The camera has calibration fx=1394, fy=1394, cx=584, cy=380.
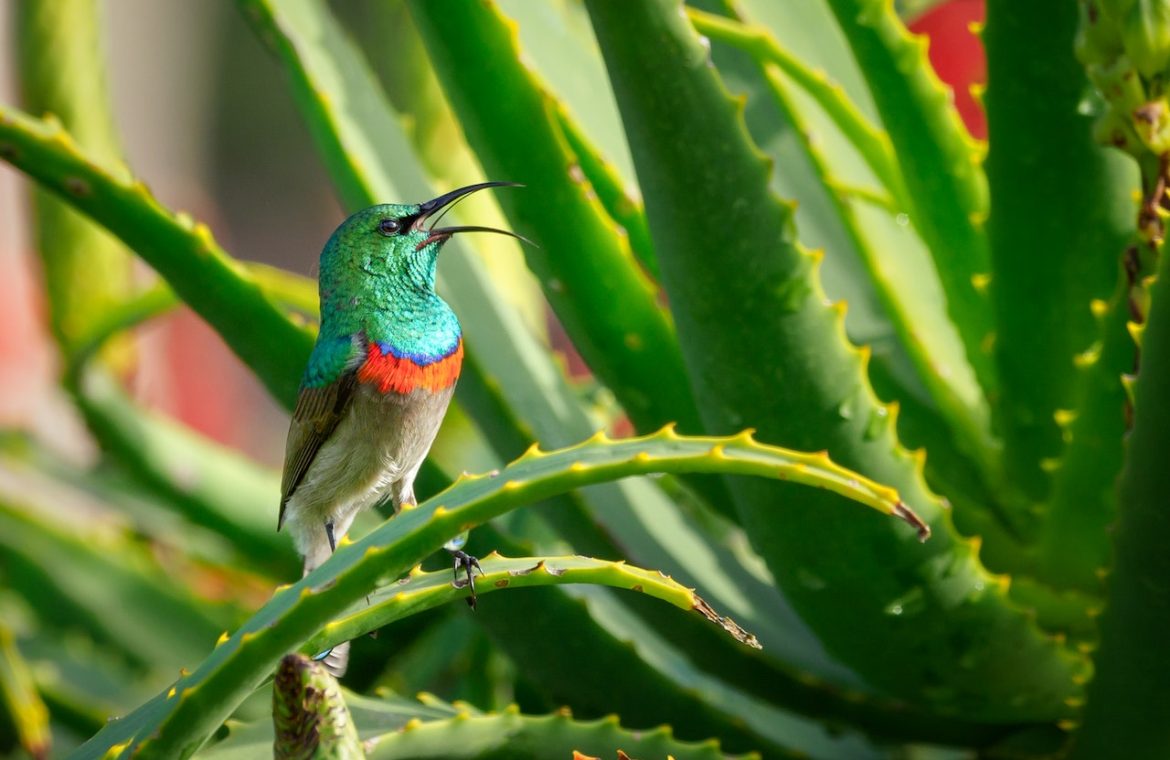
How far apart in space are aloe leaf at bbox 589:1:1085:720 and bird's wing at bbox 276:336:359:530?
24 centimetres

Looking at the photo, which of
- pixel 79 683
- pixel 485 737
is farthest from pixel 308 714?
pixel 79 683

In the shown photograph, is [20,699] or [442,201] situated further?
[20,699]

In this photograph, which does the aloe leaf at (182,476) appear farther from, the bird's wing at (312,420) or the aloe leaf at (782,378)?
the aloe leaf at (782,378)

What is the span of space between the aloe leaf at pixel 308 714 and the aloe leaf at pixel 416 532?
22mm

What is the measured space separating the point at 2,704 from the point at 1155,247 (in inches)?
46.9

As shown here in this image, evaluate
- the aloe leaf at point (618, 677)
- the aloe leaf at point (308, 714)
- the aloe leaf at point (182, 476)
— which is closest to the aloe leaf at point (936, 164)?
the aloe leaf at point (618, 677)

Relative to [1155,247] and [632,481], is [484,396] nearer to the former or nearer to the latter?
[632,481]

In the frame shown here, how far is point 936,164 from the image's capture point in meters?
1.23

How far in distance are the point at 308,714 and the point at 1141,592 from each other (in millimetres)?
535

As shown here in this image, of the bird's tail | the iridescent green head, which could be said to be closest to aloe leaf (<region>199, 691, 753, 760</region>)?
the bird's tail

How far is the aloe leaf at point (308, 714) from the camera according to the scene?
2.15 ft

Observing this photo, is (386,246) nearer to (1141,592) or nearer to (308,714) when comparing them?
(308,714)

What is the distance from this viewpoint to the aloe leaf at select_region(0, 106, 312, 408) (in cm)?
100

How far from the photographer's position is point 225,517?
66.9 inches
